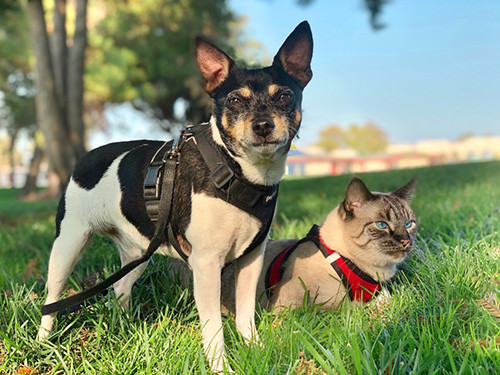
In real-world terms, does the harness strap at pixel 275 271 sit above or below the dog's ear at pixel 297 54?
below

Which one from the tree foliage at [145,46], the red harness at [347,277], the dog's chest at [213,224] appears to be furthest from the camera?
the tree foliage at [145,46]

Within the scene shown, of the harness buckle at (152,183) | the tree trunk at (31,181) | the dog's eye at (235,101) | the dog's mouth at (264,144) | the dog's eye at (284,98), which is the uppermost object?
the dog's eye at (284,98)

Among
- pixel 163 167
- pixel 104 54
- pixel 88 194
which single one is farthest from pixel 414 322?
pixel 104 54

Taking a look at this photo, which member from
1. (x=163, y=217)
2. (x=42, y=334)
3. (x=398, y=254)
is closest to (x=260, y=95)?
(x=163, y=217)

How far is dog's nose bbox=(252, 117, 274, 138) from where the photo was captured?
2.20 meters

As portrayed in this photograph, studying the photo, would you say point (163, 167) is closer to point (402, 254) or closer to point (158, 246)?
point (158, 246)

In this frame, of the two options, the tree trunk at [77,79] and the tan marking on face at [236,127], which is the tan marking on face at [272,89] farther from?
the tree trunk at [77,79]

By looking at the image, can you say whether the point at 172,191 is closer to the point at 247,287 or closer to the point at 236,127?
the point at 236,127

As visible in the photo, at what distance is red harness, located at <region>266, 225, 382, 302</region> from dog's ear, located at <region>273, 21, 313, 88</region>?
45.8 inches

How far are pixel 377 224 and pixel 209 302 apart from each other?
1.32 meters

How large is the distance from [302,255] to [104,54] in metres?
24.0

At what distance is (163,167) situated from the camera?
99.9 inches

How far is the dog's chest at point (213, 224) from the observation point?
2355 millimetres

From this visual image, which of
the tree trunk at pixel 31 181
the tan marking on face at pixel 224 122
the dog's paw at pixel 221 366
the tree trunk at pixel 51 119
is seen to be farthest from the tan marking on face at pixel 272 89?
the tree trunk at pixel 31 181
